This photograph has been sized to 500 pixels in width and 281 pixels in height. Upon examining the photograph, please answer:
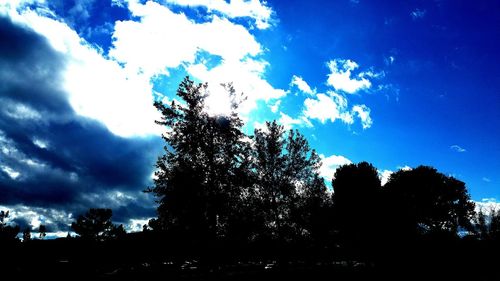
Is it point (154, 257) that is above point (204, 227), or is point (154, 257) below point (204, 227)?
below

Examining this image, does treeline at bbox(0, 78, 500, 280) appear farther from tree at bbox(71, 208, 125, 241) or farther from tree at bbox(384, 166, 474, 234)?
tree at bbox(71, 208, 125, 241)

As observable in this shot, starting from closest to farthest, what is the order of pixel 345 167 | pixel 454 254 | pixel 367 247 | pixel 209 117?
1. pixel 454 254
2. pixel 209 117
3. pixel 367 247
4. pixel 345 167

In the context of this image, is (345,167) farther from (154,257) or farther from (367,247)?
(154,257)

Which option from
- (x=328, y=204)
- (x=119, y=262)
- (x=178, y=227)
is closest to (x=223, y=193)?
(x=178, y=227)

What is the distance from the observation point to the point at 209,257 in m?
22.1

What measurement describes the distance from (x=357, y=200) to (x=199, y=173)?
2605cm

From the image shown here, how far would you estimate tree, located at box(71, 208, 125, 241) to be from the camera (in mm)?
81844

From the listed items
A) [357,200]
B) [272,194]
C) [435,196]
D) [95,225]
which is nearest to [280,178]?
[272,194]

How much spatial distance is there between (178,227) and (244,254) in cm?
2517

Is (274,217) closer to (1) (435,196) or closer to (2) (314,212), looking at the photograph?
(2) (314,212)

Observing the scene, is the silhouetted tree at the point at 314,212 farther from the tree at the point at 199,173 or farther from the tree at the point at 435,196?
the tree at the point at 435,196

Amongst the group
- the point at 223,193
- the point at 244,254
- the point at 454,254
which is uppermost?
the point at 223,193

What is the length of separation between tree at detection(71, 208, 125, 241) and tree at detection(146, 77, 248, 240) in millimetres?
70192

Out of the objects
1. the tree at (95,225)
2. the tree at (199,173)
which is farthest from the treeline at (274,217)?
the tree at (95,225)
